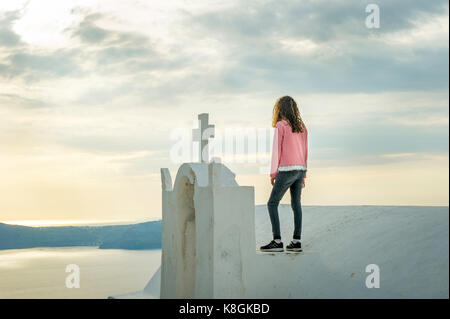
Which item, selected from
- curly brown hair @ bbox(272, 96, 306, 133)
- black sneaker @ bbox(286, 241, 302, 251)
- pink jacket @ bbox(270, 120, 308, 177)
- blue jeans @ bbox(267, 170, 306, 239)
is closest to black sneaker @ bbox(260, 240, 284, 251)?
black sneaker @ bbox(286, 241, 302, 251)

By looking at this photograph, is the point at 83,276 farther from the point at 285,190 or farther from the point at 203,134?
the point at 285,190

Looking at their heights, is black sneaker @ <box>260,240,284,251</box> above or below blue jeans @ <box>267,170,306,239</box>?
below

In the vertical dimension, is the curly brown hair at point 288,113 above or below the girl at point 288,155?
above

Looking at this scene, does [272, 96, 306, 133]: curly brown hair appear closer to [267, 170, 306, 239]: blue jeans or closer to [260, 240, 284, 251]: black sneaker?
[267, 170, 306, 239]: blue jeans

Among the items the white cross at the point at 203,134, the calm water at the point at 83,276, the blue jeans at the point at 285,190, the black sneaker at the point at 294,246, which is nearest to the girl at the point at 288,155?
the blue jeans at the point at 285,190

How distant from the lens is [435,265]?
6645mm

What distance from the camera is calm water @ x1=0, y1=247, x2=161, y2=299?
6612 cm

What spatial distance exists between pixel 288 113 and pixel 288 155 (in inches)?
27.1

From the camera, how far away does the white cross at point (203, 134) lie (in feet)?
30.6

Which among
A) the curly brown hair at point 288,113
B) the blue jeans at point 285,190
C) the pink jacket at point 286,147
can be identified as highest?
the curly brown hair at point 288,113

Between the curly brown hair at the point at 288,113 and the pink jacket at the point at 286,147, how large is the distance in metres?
0.08

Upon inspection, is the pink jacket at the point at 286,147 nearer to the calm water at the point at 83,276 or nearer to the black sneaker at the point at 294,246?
the black sneaker at the point at 294,246

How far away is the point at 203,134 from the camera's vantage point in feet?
31.0
